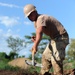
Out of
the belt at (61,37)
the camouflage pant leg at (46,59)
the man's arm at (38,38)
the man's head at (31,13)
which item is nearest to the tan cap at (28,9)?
the man's head at (31,13)

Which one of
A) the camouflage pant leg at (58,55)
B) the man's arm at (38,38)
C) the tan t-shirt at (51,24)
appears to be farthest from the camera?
the camouflage pant leg at (58,55)

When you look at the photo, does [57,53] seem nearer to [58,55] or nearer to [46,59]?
[58,55]

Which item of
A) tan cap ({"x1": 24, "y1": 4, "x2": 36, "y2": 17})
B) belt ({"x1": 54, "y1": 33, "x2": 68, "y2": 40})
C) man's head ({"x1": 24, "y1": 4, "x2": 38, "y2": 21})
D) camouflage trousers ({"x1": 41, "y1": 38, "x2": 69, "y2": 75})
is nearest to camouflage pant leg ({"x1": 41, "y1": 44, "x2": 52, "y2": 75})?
camouflage trousers ({"x1": 41, "y1": 38, "x2": 69, "y2": 75})

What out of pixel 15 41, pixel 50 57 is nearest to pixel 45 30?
pixel 50 57

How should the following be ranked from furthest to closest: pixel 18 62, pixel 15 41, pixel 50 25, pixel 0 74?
1. pixel 15 41
2. pixel 18 62
3. pixel 0 74
4. pixel 50 25

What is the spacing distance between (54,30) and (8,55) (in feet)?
34.7

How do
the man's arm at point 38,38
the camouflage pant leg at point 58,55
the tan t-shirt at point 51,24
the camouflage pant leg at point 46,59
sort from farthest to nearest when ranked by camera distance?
the camouflage pant leg at point 46,59
the camouflage pant leg at point 58,55
the tan t-shirt at point 51,24
the man's arm at point 38,38

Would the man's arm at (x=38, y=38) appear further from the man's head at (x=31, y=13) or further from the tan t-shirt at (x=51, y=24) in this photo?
the man's head at (x=31, y=13)

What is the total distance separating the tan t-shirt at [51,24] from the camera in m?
7.66

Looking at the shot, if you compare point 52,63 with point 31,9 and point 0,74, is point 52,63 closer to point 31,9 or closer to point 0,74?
point 31,9

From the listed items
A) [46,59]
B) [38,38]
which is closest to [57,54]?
[46,59]

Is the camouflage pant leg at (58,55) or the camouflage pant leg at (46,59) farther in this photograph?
the camouflage pant leg at (46,59)

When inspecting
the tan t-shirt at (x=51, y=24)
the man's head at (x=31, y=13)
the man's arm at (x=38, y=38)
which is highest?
the man's head at (x=31, y=13)

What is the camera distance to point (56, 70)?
8219 mm
